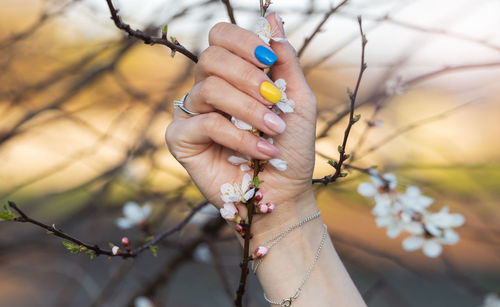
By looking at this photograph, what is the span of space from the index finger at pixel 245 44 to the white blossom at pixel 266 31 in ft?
0.06

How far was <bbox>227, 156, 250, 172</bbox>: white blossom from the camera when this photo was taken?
893 mm

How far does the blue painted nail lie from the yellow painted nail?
0.17ft

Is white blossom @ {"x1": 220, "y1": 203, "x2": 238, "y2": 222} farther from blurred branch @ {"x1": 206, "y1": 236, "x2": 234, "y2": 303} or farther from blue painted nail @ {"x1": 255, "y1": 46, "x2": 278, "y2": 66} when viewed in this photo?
blurred branch @ {"x1": 206, "y1": 236, "x2": 234, "y2": 303}

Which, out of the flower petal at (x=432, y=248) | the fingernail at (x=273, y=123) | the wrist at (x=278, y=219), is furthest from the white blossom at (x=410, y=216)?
the fingernail at (x=273, y=123)

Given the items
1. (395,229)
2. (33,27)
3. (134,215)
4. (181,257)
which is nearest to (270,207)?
(395,229)

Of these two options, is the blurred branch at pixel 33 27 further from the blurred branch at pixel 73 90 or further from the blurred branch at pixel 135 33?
the blurred branch at pixel 135 33

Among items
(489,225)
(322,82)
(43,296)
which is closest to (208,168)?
(322,82)

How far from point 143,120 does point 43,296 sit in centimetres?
274

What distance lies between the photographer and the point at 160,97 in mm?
1925

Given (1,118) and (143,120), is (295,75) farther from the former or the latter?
(1,118)

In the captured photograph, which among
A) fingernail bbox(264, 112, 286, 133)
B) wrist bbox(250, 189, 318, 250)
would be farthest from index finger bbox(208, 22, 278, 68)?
wrist bbox(250, 189, 318, 250)

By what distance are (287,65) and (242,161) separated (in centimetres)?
24

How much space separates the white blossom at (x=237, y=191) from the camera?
0.84 metres

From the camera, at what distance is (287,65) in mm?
897
